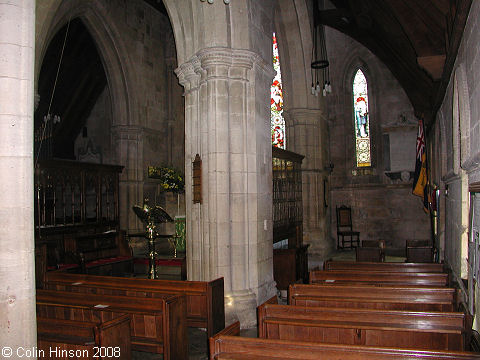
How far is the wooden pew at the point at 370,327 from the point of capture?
364 cm

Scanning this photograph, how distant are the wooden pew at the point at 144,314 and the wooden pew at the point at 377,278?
6.92 feet

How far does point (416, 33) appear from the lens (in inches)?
269

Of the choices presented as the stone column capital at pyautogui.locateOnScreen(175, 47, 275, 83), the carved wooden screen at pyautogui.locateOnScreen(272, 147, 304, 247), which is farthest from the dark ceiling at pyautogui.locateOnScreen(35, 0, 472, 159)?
the carved wooden screen at pyautogui.locateOnScreen(272, 147, 304, 247)

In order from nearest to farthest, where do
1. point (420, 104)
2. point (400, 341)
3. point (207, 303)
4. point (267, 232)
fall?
point (400, 341) < point (207, 303) < point (267, 232) < point (420, 104)

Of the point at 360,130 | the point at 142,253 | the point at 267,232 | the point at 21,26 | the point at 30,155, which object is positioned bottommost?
the point at 142,253

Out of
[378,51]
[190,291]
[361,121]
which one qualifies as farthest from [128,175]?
[190,291]

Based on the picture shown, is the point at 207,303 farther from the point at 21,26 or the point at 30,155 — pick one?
the point at 21,26

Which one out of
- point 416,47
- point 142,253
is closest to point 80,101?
point 142,253

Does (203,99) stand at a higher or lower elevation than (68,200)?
higher

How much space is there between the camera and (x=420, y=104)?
39.8 ft

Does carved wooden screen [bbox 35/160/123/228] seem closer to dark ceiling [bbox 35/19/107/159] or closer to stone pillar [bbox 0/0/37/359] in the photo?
dark ceiling [bbox 35/19/107/159]

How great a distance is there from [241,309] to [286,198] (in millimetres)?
4323

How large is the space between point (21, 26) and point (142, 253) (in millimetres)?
10539

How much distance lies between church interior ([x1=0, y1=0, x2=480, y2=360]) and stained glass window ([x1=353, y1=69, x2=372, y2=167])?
0.05 m
